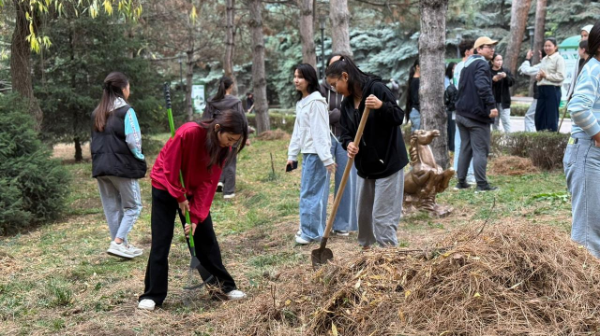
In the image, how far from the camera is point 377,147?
4.85m

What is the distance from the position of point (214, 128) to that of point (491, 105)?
483 cm

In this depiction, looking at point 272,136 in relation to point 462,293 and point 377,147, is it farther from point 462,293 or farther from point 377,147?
point 462,293

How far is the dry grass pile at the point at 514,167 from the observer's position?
9.79 m

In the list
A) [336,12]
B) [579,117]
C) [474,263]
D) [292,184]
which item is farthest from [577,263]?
[336,12]

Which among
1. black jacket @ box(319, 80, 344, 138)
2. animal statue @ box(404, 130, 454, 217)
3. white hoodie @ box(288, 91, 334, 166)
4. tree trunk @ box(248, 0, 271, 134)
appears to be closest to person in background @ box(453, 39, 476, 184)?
animal statue @ box(404, 130, 454, 217)

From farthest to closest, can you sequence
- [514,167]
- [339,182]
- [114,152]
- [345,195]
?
[514,167] < [345,195] < [339,182] < [114,152]

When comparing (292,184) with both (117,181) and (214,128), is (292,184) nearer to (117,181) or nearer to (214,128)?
(117,181)

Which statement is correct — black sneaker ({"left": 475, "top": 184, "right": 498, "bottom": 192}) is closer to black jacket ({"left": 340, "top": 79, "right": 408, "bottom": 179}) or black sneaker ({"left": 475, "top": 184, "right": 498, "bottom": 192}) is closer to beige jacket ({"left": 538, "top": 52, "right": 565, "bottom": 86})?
beige jacket ({"left": 538, "top": 52, "right": 565, "bottom": 86})

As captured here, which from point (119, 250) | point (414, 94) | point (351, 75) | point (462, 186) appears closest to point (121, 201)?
point (119, 250)

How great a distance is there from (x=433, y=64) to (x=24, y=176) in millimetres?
5765

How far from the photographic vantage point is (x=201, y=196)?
4.57 m

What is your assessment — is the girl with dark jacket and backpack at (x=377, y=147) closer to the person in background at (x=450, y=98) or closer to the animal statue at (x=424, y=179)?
the animal statue at (x=424, y=179)

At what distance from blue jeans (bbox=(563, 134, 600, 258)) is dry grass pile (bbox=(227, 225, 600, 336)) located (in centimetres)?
56

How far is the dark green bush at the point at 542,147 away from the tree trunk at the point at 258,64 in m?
9.10
